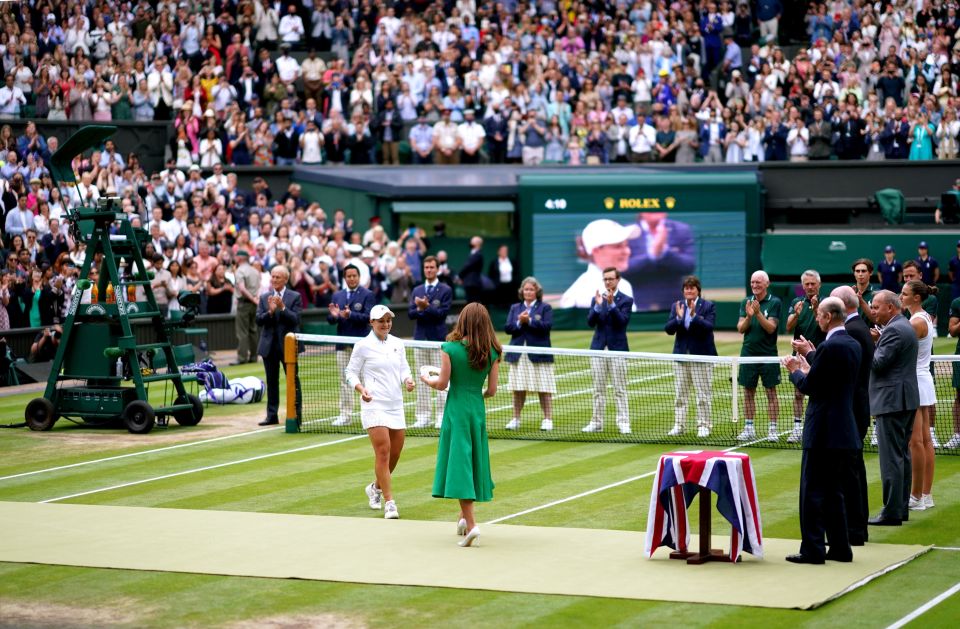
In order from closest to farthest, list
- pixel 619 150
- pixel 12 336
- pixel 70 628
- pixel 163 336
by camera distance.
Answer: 1. pixel 70 628
2. pixel 163 336
3. pixel 12 336
4. pixel 619 150

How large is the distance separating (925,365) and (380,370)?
16.4 ft

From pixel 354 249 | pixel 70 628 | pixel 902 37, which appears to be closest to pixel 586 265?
pixel 354 249

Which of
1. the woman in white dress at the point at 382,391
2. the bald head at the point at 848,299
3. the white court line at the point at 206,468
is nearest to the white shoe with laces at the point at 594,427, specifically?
the white court line at the point at 206,468

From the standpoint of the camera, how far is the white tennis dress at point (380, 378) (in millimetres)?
13078

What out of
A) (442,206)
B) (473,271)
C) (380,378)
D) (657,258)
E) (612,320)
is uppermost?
(442,206)

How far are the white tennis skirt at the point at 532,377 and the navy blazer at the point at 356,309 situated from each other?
7.04 feet

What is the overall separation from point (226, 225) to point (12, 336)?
723cm

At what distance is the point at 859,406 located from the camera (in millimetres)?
11727

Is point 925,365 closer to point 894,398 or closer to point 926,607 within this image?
point 894,398

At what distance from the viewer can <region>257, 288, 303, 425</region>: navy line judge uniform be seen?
63.1ft

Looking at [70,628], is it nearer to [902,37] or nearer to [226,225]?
[226,225]

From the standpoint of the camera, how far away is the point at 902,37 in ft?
125

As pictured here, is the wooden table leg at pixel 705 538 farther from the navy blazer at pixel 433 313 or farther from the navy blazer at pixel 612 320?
the navy blazer at pixel 433 313

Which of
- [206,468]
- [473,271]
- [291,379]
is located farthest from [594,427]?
[473,271]
